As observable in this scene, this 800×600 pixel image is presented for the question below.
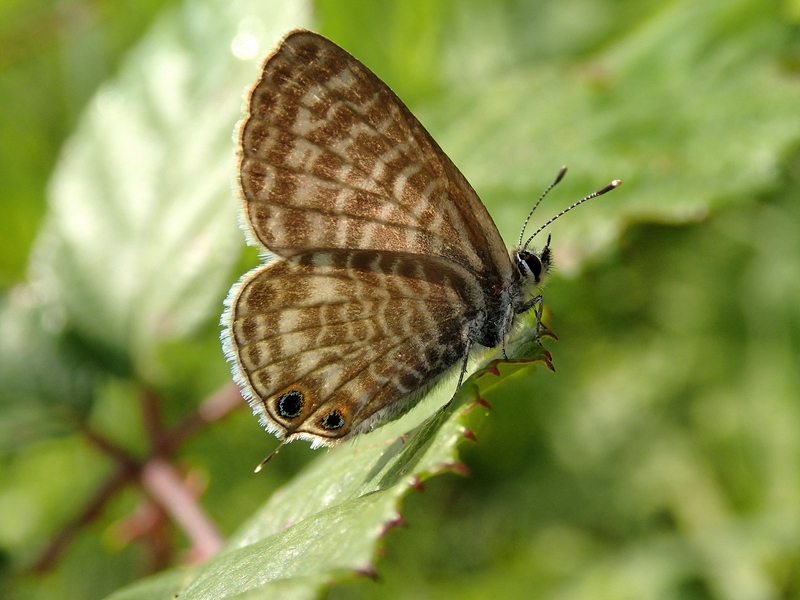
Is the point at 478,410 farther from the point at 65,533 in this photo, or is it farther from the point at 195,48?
the point at 195,48

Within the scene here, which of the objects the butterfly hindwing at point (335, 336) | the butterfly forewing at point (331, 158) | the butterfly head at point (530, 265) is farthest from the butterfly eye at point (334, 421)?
the butterfly head at point (530, 265)

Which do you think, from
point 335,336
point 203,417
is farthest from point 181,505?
point 335,336

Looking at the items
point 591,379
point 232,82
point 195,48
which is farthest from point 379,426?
point 591,379

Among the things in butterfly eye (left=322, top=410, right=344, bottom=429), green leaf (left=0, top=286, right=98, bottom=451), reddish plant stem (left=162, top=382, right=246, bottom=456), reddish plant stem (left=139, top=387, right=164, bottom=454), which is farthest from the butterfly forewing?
green leaf (left=0, top=286, right=98, bottom=451)

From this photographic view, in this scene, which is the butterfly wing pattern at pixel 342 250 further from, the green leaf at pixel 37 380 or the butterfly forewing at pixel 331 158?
the green leaf at pixel 37 380

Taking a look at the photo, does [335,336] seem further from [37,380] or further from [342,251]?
[37,380]
